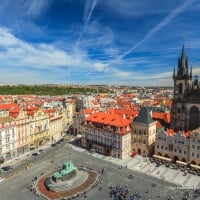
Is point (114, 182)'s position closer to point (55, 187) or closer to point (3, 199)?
point (55, 187)

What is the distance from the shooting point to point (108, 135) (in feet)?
303

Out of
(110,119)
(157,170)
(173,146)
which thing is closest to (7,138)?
(110,119)

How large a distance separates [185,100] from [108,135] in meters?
34.1

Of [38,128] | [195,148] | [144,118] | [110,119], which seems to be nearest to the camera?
[195,148]

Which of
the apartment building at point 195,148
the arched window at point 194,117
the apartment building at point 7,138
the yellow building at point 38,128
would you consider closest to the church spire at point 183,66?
the arched window at point 194,117

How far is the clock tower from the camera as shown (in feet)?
313

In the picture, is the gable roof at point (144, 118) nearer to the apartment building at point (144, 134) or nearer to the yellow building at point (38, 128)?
the apartment building at point (144, 134)

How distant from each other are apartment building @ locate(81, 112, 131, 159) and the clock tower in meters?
21.7

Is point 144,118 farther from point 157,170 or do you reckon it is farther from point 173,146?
point 157,170

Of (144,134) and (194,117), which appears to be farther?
(194,117)

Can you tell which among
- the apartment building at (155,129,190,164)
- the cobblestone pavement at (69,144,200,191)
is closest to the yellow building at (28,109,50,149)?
the cobblestone pavement at (69,144,200,191)

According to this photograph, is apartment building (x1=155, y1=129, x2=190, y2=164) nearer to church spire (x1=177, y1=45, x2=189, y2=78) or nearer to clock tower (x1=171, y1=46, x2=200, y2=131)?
clock tower (x1=171, y1=46, x2=200, y2=131)

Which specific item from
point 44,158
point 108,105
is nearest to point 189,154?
point 44,158

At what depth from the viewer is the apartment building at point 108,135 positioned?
89.6 meters
